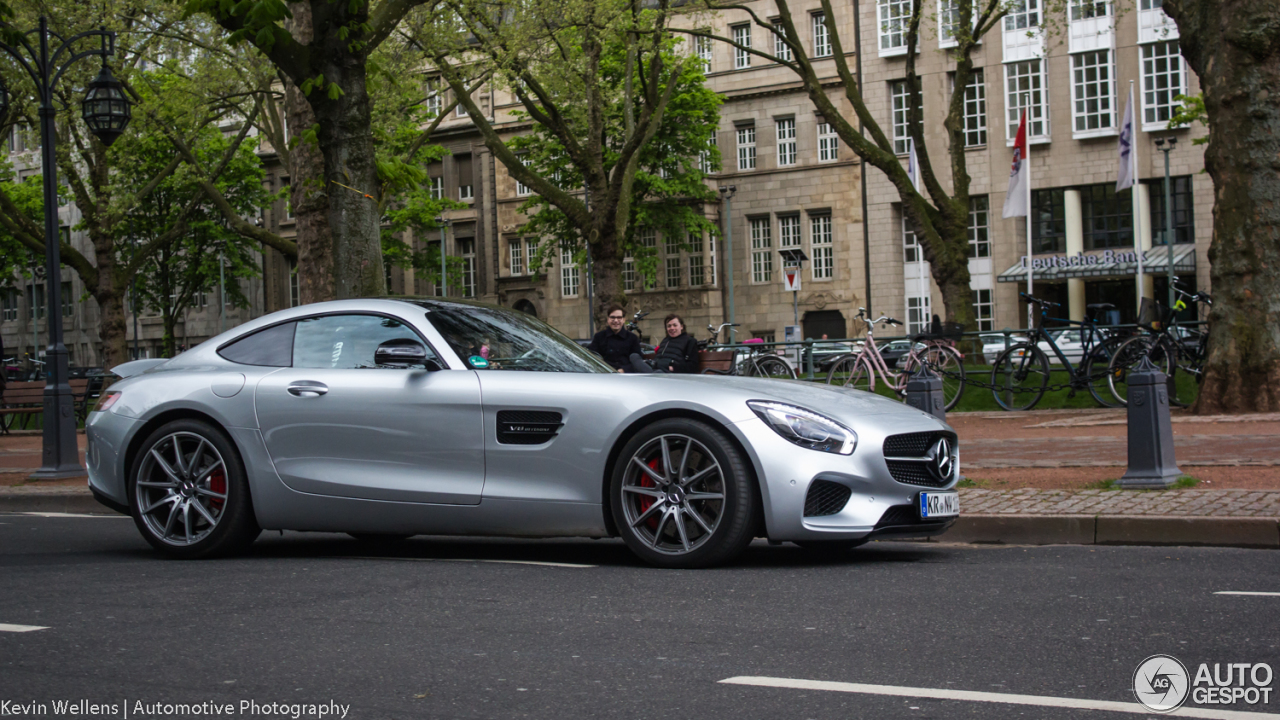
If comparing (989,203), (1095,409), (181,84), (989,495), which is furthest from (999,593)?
(989,203)

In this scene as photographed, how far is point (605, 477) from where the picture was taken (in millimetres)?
6840

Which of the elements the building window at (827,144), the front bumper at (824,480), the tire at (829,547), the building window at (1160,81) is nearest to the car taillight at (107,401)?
the front bumper at (824,480)

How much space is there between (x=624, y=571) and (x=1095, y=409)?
12687 millimetres

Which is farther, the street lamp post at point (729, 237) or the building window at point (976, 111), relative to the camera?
the street lamp post at point (729, 237)

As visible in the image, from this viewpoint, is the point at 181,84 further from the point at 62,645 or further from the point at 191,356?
the point at 62,645

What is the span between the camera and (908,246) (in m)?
54.0

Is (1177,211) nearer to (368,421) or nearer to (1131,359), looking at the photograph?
(1131,359)

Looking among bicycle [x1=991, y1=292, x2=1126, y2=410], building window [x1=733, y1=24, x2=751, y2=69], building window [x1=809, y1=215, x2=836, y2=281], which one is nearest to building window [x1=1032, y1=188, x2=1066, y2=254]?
building window [x1=809, y1=215, x2=836, y2=281]

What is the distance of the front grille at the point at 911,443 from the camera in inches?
263

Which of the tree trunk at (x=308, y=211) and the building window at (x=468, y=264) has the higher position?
the building window at (x=468, y=264)

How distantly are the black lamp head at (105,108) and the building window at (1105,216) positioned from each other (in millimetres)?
38458

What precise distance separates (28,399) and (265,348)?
22124 mm

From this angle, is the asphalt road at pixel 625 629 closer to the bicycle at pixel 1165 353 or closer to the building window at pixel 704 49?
the bicycle at pixel 1165 353

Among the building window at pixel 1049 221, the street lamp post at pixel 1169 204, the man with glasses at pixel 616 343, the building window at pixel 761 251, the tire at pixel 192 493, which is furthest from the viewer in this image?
the building window at pixel 761 251
